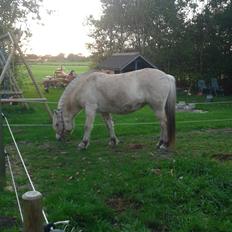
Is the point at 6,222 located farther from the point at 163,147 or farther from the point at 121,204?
the point at 163,147

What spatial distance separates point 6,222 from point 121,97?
14.8 feet

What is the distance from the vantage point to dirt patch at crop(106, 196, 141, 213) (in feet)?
15.9

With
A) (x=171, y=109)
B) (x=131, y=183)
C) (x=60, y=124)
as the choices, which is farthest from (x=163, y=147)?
(x=131, y=183)

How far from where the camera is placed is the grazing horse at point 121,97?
26.9 feet

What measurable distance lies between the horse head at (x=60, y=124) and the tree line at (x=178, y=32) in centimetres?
1770

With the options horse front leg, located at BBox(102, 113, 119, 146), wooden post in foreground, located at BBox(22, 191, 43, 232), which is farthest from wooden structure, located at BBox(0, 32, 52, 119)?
wooden post in foreground, located at BBox(22, 191, 43, 232)

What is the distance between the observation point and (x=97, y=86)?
28.1ft

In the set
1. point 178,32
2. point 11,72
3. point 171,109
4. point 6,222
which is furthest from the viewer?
point 178,32

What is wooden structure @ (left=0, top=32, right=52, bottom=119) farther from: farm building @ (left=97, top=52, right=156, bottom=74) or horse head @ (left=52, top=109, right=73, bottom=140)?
farm building @ (left=97, top=52, right=156, bottom=74)

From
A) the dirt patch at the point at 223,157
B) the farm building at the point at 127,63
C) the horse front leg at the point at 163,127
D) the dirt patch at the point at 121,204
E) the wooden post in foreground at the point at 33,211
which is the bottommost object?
the dirt patch at the point at 223,157

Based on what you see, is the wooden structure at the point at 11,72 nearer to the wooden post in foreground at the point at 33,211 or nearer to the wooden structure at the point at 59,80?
the wooden post in foreground at the point at 33,211

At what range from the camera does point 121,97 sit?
841 centimetres

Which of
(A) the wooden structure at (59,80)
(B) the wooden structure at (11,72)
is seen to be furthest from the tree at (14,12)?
(A) the wooden structure at (59,80)

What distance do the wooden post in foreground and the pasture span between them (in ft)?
5.07
